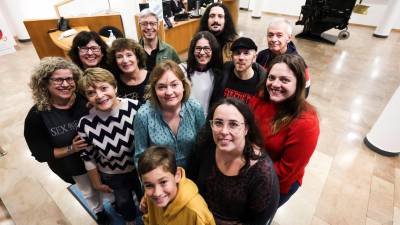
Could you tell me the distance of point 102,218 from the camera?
7.30 ft

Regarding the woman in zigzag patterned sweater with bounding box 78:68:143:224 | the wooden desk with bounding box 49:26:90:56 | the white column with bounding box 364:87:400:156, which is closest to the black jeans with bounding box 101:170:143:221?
the woman in zigzag patterned sweater with bounding box 78:68:143:224

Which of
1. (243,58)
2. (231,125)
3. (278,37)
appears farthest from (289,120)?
(278,37)

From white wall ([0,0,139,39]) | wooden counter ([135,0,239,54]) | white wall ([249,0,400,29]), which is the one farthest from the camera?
white wall ([249,0,400,29])

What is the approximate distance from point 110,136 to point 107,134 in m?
0.03

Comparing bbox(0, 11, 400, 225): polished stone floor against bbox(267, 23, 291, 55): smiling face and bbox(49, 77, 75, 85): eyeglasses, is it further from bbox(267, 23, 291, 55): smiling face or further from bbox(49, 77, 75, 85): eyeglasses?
bbox(267, 23, 291, 55): smiling face

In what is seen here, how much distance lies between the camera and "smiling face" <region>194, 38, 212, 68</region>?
1978mm

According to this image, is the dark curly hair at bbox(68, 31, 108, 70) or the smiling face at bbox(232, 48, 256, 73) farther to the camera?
the dark curly hair at bbox(68, 31, 108, 70)

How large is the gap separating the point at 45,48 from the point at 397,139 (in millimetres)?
5875

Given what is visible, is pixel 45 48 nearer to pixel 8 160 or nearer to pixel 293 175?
pixel 8 160

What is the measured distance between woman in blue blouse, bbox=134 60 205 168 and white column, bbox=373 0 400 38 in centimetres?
915

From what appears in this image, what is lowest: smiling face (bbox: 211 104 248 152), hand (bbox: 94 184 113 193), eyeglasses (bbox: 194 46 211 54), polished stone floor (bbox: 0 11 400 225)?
polished stone floor (bbox: 0 11 400 225)

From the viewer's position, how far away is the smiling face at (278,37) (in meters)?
2.18

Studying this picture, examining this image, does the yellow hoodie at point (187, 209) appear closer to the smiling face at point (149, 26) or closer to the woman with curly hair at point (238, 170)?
the woman with curly hair at point (238, 170)

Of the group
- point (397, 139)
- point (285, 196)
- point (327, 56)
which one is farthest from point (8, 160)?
point (327, 56)
